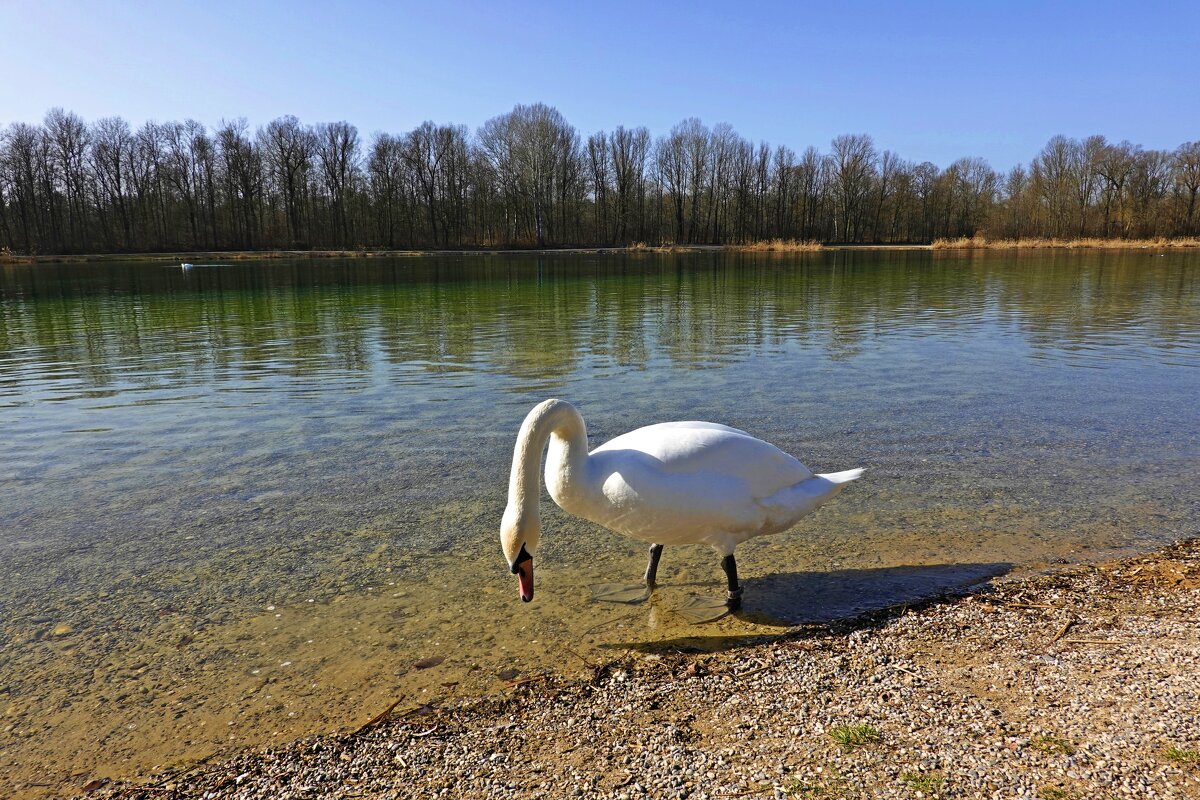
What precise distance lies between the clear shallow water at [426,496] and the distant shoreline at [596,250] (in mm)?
56838

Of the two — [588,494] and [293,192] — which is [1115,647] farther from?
[293,192]

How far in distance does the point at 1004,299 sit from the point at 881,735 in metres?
25.8

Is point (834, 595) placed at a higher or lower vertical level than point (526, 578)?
lower

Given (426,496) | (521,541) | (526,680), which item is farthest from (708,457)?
(426,496)

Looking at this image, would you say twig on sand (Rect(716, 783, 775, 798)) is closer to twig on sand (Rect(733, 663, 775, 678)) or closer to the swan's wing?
twig on sand (Rect(733, 663, 775, 678))

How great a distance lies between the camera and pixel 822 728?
3.23 m

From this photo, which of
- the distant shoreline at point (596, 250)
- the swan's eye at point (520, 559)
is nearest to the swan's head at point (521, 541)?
the swan's eye at point (520, 559)

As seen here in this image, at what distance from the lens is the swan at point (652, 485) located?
13.7 ft

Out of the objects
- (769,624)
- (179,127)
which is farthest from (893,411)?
(179,127)

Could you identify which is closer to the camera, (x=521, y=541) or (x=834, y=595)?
(x=521, y=541)

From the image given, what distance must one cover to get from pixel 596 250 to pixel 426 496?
78.4 metres

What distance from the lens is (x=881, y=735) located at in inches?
123

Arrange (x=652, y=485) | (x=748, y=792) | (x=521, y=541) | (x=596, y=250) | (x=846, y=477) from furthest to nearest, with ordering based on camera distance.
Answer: (x=596, y=250)
(x=846, y=477)
(x=652, y=485)
(x=521, y=541)
(x=748, y=792)

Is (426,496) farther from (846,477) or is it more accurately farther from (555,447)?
(846,477)
